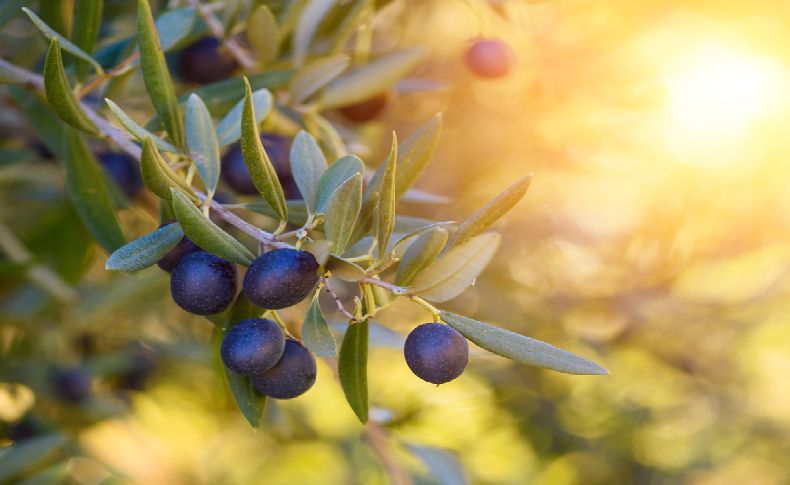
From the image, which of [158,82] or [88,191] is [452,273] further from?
[88,191]

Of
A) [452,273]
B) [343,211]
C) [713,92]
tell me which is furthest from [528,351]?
[713,92]

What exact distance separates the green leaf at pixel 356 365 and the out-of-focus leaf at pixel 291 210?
0.14 metres

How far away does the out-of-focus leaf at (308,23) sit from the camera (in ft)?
4.03

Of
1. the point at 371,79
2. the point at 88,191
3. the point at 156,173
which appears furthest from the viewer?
the point at 371,79

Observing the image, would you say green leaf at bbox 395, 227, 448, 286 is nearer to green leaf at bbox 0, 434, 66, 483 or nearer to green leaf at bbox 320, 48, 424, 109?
green leaf at bbox 320, 48, 424, 109

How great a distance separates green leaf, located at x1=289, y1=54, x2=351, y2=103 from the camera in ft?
3.84

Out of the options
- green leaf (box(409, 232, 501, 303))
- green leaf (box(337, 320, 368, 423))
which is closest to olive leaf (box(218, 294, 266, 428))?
green leaf (box(337, 320, 368, 423))

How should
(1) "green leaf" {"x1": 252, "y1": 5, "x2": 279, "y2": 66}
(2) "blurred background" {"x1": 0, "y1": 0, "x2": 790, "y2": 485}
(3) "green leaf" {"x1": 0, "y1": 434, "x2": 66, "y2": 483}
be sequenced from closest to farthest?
1. (1) "green leaf" {"x1": 252, "y1": 5, "x2": 279, "y2": 66}
2. (3) "green leaf" {"x1": 0, "y1": 434, "x2": 66, "y2": 483}
3. (2) "blurred background" {"x1": 0, "y1": 0, "x2": 790, "y2": 485}

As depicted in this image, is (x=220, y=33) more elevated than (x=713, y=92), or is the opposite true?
(x=220, y=33)

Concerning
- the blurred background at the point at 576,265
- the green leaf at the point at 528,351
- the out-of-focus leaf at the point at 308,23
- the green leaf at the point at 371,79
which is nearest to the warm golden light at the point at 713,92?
the blurred background at the point at 576,265

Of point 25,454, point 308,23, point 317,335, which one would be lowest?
point 25,454

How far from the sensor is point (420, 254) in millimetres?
832

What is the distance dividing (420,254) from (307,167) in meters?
0.19

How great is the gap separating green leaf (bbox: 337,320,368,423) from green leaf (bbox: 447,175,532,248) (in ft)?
0.52
